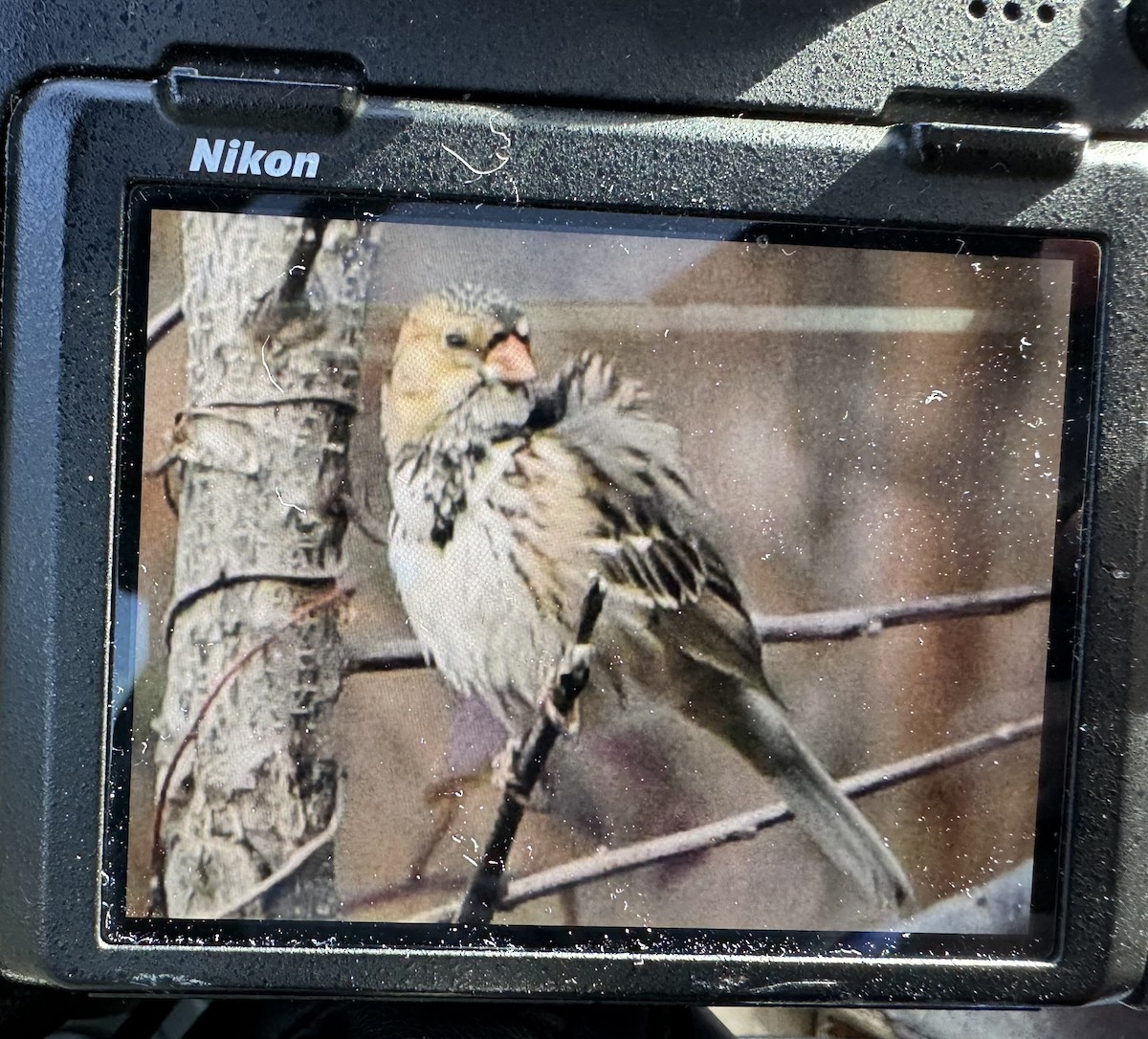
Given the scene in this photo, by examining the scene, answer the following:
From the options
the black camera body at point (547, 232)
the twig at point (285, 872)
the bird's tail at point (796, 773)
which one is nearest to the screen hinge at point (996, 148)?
the black camera body at point (547, 232)

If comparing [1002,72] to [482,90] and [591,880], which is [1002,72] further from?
[591,880]

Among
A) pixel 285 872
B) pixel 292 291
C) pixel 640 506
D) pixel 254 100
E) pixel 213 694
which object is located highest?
pixel 254 100

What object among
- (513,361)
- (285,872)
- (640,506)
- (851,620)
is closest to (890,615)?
(851,620)

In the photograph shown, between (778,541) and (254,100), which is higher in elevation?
(254,100)

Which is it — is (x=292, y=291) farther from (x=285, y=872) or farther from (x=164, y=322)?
(x=285, y=872)

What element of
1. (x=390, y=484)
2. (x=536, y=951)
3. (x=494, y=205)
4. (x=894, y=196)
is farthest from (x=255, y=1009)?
(x=894, y=196)

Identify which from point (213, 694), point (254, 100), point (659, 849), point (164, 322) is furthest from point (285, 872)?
point (254, 100)

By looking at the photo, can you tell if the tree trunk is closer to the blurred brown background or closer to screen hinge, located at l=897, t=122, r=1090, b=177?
the blurred brown background
